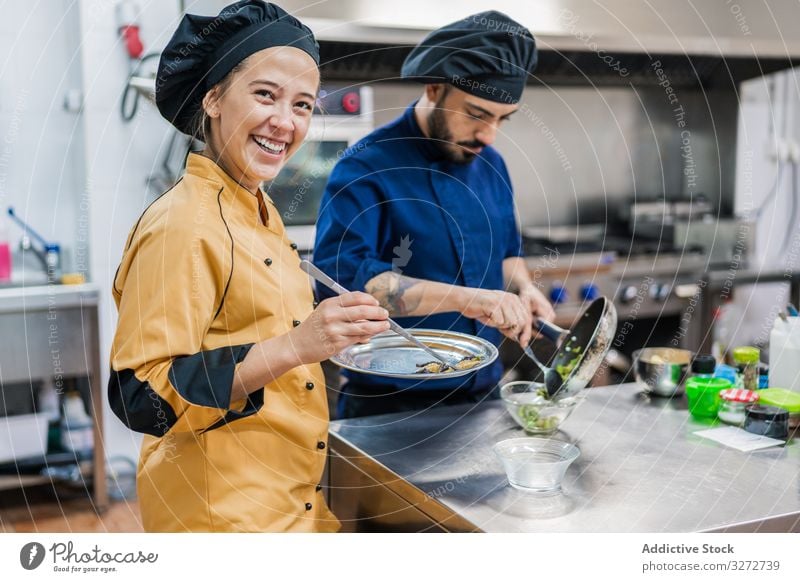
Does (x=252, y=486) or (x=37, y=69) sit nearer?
(x=252, y=486)

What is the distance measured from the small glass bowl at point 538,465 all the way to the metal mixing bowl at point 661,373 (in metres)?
0.35

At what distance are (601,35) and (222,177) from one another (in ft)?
5.20

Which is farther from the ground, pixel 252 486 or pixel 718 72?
pixel 718 72

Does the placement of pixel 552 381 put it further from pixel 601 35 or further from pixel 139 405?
pixel 601 35

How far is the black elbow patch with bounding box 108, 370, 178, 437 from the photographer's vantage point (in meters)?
0.90

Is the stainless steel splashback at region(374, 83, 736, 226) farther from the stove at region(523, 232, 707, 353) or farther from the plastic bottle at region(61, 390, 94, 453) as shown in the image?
the plastic bottle at region(61, 390, 94, 453)

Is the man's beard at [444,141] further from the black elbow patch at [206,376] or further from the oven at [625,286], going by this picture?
the oven at [625,286]

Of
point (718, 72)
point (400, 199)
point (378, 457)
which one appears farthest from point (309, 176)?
point (718, 72)

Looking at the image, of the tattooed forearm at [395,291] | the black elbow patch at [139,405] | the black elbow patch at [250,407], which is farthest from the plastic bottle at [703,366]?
the black elbow patch at [139,405]

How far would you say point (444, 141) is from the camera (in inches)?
56.2

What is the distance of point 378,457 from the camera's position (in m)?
1.10
